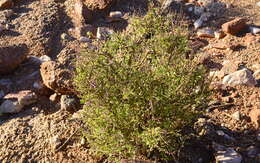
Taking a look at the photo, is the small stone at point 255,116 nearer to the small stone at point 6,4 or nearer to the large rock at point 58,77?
the large rock at point 58,77

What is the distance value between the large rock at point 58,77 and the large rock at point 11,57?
20.4 inches

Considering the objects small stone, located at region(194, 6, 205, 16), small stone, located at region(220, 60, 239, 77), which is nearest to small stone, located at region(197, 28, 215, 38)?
small stone, located at region(194, 6, 205, 16)

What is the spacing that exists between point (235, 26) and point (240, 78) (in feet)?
Result: 3.32

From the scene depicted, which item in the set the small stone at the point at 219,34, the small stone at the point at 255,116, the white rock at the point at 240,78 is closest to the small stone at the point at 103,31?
the small stone at the point at 219,34

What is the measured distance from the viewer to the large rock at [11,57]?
4.29 meters

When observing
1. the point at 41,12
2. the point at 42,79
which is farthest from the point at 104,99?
the point at 41,12

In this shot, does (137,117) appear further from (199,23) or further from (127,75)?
(199,23)

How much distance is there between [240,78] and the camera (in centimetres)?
400

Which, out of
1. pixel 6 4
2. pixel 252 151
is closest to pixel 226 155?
pixel 252 151

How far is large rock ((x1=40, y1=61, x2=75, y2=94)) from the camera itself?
12.5 feet

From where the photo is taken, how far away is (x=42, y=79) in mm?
4262

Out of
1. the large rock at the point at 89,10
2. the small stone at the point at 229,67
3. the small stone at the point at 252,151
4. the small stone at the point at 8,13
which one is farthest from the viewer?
the small stone at the point at 8,13

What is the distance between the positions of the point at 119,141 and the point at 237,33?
102 inches

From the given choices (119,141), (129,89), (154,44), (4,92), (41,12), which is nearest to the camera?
(129,89)
